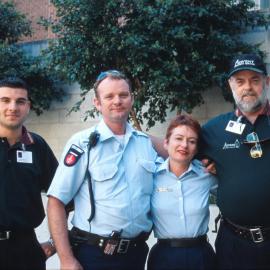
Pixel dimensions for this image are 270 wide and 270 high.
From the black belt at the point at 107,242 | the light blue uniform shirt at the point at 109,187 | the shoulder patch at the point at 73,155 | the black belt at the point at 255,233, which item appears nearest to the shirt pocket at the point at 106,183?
the light blue uniform shirt at the point at 109,187

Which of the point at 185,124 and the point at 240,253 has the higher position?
the point at 185,124

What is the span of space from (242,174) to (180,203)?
453 mm

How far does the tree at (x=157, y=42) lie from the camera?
7793 millimetres

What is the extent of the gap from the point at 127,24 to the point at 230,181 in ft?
18.8

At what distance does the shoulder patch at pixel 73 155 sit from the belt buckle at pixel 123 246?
1.91ft

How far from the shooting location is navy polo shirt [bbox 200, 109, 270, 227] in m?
2.97

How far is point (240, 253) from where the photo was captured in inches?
119

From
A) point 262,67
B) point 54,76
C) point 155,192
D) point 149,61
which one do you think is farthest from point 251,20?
point 155,192

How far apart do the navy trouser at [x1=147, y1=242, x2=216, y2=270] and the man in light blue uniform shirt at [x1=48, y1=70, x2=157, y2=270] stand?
99 mm

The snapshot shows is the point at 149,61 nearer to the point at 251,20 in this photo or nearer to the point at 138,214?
the point at 251,20

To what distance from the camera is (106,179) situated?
289cm

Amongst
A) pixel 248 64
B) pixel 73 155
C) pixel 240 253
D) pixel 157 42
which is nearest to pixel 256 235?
pixel 240 253

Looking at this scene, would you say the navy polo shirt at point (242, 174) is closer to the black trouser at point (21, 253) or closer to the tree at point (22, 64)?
the black trouser at point (21, 253)

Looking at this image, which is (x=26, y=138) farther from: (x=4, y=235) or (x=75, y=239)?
(x=75, y=239)
